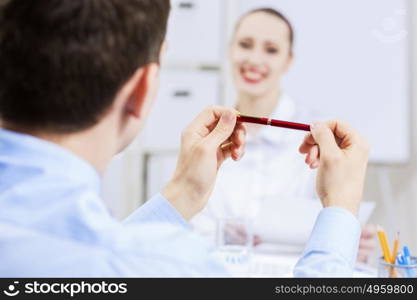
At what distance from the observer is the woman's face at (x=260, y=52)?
177cm

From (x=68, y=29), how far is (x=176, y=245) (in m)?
0.21

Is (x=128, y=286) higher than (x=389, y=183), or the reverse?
(x=128, y=286)

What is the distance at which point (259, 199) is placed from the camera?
5.49ft

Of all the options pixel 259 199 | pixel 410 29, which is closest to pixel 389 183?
pixel 410 29

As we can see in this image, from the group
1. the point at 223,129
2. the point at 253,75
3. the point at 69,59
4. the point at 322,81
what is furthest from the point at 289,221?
A: the point at 322,81

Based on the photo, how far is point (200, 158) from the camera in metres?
0.72

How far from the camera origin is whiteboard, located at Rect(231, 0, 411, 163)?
2.05 metres

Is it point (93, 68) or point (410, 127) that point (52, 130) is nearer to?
point (93, 68)

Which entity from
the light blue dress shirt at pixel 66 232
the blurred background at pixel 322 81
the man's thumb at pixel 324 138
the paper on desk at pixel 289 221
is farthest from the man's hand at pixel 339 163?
the blurred background at pixel 322 81

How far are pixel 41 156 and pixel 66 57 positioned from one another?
91 mm

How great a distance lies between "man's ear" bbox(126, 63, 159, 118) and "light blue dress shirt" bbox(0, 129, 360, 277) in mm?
81

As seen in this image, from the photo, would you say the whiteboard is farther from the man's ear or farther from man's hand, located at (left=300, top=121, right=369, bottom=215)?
the man's ear

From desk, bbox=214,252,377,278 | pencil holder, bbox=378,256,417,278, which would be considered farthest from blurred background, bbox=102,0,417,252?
pencil holder, bbox=378,256,417,278

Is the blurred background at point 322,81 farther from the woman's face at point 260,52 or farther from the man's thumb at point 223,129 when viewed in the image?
the man's thumb at point 223,129
